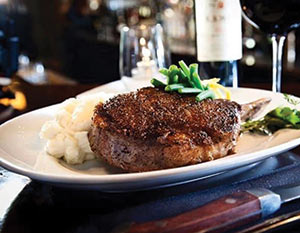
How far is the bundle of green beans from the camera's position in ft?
2.80

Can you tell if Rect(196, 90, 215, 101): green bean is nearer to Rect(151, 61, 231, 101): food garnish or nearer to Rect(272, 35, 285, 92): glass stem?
Rect(151, 61, 231, 101): food garnish

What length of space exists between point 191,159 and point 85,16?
215 inches

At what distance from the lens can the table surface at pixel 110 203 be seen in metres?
0.59

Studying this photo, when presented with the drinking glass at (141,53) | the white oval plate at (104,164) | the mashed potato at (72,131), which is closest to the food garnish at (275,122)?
the white oval plate at (104,164)

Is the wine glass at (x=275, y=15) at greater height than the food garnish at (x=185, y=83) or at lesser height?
greater

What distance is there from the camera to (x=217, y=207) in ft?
1.86

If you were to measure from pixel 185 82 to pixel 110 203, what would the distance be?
308 millimetres

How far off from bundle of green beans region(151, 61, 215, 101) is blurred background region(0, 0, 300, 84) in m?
1.16

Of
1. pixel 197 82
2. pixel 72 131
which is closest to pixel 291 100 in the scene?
pixel 197 82

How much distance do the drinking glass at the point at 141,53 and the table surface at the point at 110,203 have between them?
88 cm

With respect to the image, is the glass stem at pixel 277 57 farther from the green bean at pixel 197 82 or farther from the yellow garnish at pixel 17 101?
the yellow garnish at pixel 17 101

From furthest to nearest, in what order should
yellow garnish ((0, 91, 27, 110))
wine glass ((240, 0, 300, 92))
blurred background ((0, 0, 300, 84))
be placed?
1. blurred background ((0, 0, 300, 84))
2. yellow garnish ((0, 91, 27, 110))
3. wine glass ((240, 0, 300, 92))

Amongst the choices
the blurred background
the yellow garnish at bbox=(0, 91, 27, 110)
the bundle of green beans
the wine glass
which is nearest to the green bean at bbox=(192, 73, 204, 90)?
the bundle of green beans

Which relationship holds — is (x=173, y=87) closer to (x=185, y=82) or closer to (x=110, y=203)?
(x=185, y=82)
